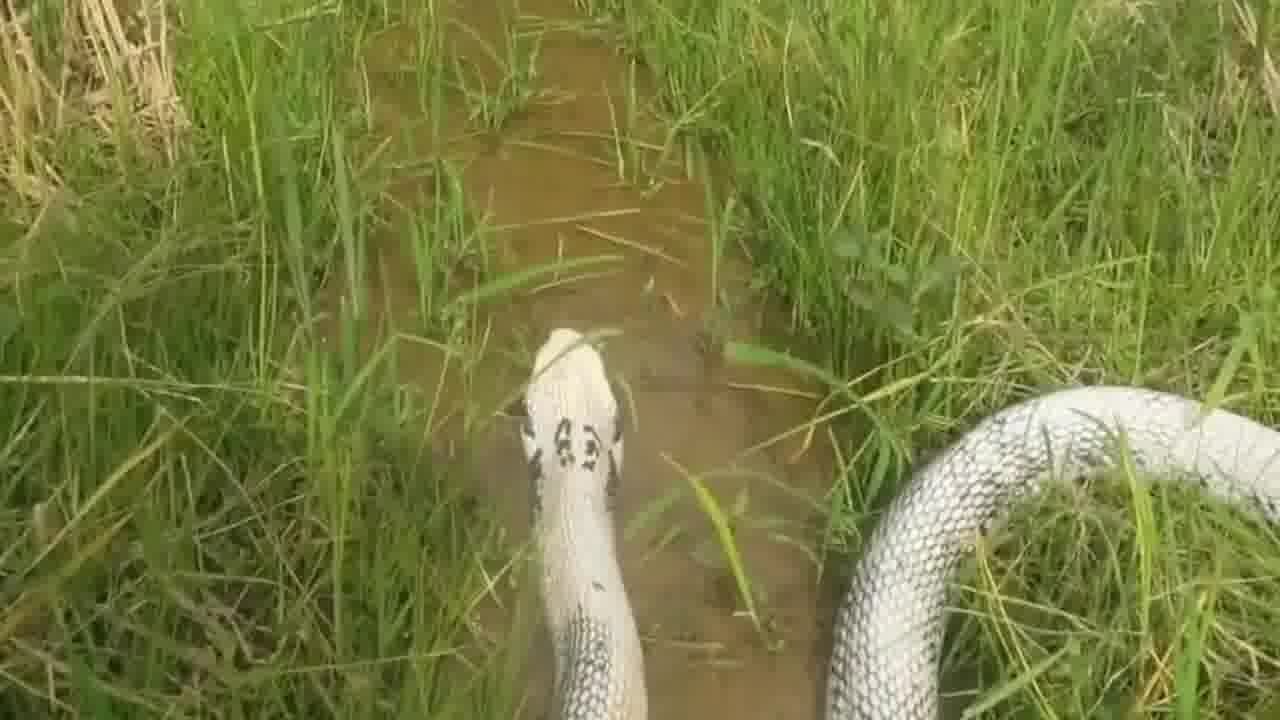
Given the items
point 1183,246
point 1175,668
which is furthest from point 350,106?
point 1175,668

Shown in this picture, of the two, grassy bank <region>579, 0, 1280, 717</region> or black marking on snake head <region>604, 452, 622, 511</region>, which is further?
black marking on snake head <region>604, 452, 622, 511</region>

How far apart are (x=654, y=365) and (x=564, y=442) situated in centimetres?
27

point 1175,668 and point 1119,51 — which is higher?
point 1119,51

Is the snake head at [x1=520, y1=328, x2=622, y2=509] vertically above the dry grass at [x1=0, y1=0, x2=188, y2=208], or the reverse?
the dry grass at [x1=0, y1=0, x2=188, y2=208]

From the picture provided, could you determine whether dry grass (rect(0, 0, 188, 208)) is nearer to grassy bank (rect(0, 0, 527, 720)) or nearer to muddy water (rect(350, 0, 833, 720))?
grassy bank (rect(0, 0, 527, 720))

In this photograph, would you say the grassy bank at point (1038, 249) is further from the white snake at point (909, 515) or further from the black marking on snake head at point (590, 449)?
the black marking on snake head at point (590, 449)

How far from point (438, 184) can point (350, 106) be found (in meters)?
0.23

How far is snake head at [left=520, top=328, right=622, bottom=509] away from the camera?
2.17m

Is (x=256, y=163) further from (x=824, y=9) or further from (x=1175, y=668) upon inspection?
(x=1175, y=668)

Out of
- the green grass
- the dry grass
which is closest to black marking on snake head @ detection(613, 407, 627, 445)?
the green grass

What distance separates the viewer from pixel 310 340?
206cm

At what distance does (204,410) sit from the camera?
195 cm

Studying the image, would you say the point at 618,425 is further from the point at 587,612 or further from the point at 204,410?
the point at 204,410

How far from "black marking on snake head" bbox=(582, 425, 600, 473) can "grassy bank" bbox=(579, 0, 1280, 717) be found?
14.5 inches
